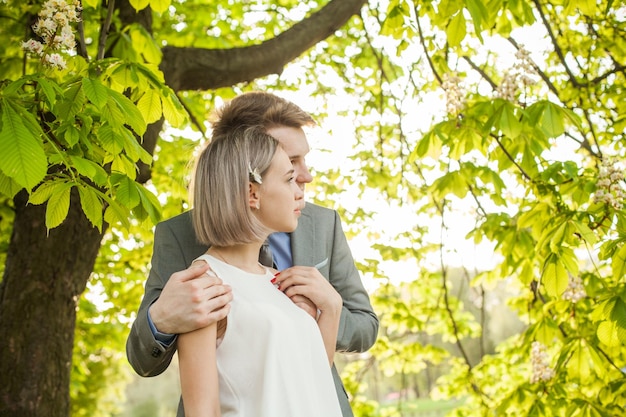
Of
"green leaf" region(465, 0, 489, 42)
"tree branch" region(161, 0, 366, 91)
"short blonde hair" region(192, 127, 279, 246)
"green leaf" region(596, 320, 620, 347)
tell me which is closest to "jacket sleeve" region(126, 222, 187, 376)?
"short blonde hair" region(192, 127, 279, 246)

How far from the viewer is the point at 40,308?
3162mm

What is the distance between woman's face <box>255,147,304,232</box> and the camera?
182 cm

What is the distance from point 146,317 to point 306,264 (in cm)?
56

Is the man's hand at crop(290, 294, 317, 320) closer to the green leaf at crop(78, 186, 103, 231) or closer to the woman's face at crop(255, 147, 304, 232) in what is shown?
the woman's face at crop(255, 147, 304, 232)

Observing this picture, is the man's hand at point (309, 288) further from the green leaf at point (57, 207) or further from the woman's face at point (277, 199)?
the green leaf at point (57, 207)

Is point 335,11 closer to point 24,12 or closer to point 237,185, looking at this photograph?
point 24,12

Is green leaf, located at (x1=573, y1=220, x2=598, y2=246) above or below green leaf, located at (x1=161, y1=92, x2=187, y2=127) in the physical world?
below

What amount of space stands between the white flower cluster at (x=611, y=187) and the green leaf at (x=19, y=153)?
78.3 inches

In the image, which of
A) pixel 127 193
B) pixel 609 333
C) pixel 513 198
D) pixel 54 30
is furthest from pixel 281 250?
pixel 513 198

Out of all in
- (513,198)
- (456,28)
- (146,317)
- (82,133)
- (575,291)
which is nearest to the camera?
(146,317)

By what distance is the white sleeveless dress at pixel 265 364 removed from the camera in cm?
162

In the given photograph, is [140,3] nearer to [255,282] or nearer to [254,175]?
[254,175]

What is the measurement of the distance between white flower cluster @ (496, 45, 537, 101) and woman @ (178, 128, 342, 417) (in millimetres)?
1313

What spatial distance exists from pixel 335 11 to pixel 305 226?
227 cm
